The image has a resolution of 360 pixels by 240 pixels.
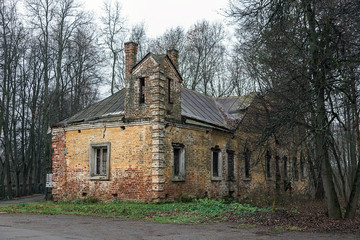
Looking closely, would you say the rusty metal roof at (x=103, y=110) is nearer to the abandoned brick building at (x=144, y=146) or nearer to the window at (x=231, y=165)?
the abandoned brick building at (x=144, y=146)

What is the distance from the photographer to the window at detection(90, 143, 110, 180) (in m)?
17.6

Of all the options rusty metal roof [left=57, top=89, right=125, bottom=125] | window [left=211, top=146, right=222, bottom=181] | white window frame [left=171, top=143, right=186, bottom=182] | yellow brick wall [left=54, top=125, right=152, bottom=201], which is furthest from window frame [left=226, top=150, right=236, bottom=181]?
rusty metal roof [left=57, top=89, right=125, bottom=125]

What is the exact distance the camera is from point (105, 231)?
9422mm

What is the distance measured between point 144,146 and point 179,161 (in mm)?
2102

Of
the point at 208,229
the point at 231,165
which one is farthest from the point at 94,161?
the point at 208,229

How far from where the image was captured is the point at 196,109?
70.3ft

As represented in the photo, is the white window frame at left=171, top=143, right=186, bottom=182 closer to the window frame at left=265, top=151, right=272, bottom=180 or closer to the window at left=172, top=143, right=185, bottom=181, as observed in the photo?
the window at left=172, top=143, right=185, bottom=181

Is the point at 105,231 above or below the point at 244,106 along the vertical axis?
below

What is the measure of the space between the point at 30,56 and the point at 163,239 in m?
26.1

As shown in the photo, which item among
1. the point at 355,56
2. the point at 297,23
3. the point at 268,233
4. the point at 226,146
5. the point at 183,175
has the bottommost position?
the point at 268,233

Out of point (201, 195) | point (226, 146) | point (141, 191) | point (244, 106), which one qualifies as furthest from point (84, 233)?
point (244, 106)

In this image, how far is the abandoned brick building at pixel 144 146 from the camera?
1653cm

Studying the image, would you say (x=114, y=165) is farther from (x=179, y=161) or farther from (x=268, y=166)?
(x=268, y=166)

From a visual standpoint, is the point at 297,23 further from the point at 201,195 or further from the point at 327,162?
the point at 201,195
